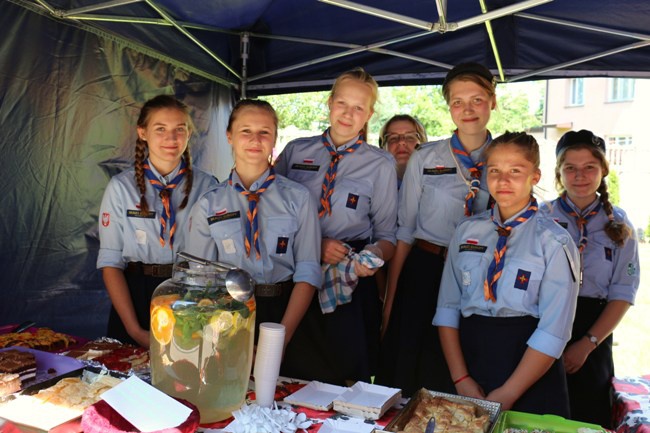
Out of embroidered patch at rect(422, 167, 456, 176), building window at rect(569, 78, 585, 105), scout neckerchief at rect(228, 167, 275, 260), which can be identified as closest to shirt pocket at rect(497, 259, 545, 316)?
embroidered patch at rect(422, 167, 456, 176)

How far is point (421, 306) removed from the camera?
2.78 m

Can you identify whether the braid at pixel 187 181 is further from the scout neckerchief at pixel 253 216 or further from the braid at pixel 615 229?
the braid at pixel 615 229

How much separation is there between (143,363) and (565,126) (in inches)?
914

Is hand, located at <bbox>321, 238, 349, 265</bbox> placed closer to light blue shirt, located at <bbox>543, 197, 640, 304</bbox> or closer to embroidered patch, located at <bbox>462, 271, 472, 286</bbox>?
embroidered patch, located at <bbox>462, 271, 472, 286</bbox>

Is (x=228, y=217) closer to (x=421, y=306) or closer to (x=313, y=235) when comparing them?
(x=313, y=235)

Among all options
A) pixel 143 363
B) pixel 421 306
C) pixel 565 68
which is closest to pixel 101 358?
pixel 143 363

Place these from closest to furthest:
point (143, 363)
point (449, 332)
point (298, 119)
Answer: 1. point (143, 363)
2. point (449, 332)
3. point (298, 119)

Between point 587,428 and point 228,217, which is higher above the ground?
point 228,217

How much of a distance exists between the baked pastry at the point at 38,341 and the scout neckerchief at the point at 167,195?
0.57m

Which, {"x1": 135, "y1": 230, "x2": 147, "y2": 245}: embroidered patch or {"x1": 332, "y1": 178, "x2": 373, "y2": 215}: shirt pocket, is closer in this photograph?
{"x1": 135, "y1": 230, "x2": 147, "y2": 245}: embroidered patch

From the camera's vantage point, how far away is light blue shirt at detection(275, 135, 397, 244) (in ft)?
9.00

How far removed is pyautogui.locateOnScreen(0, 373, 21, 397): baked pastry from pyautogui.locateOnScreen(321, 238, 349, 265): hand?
1.27 m

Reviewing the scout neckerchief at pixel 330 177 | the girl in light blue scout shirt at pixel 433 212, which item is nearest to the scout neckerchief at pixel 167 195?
the scout neckerchief at pixel 330 177

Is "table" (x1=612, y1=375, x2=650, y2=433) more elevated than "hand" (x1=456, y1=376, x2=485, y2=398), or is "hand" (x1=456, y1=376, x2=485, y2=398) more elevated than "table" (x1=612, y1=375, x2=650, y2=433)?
"hand" (x1=456, y1=376, x2=485, y2=398)
